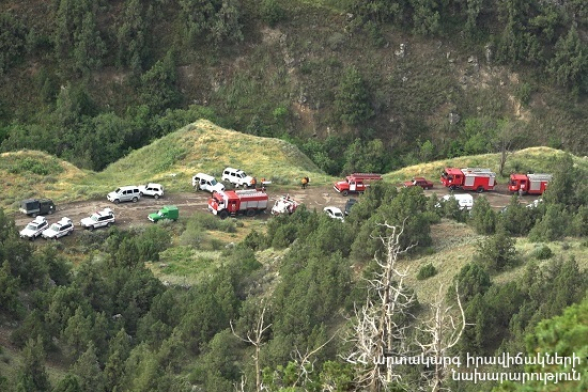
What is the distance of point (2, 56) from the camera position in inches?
3671

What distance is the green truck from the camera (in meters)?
64.9

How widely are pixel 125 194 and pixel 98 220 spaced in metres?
5.15

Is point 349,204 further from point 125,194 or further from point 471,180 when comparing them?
point 125,194

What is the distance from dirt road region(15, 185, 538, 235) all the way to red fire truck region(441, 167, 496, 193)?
0.49 metres

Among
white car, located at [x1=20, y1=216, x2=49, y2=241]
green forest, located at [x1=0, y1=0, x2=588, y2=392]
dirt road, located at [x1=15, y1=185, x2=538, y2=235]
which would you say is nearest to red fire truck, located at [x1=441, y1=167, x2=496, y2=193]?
dirt road, located at [x1=15, y1=185, x2=538, y2=235]

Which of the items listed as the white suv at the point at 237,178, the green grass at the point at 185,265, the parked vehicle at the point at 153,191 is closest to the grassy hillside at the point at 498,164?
the white suv at the point at 237,178

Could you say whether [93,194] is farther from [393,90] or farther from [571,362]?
[571,362]

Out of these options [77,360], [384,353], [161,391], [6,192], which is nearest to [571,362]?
[384,353]

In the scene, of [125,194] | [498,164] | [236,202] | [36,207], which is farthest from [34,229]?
[498,164]

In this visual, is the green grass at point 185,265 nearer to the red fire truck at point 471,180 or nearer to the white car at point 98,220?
the white car at point 98,220

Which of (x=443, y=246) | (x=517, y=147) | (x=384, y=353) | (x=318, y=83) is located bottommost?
(x=517, y=147)

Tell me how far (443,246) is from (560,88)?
5536 cm

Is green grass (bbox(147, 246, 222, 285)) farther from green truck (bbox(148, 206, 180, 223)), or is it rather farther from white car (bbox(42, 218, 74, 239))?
white car (bbox(42, 218, 74, 239))

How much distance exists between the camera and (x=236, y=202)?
66062 millimetres
